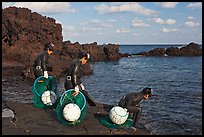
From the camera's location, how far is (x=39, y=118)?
10.2 metres

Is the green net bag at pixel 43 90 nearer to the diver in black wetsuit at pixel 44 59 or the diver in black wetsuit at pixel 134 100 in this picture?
the diver in black wetsuit at pixel 44 59

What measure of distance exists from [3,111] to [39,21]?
3808 centimetres

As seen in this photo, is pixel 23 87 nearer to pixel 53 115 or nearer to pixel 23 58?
pixel 53 115

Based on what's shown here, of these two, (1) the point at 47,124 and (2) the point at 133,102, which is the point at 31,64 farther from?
(2) the point at 133,102

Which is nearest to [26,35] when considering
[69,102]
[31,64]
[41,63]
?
[31,64]

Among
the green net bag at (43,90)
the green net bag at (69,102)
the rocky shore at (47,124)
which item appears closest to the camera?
the rocky shore at (47,124)

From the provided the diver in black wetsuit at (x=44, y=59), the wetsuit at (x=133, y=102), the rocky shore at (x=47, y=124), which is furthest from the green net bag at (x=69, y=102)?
the diver in black wetsuit at (x=44, y=59)

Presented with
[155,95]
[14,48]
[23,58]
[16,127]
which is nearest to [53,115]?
[16,127]

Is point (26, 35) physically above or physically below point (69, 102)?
above

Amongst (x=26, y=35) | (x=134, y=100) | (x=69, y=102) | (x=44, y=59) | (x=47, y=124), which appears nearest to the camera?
(x=134, y=100)

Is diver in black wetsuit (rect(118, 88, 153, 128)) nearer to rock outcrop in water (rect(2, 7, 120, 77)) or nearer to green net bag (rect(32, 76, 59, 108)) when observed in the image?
green net bag (rect(32, 76, 59, 108))

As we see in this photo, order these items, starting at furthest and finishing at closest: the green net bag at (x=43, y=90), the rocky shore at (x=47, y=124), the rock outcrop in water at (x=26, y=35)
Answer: the rock outcrop in water at (x=26, y=35)
the green net bag at (x=43, y=90)
the rocky shore at (x=47, y=124)

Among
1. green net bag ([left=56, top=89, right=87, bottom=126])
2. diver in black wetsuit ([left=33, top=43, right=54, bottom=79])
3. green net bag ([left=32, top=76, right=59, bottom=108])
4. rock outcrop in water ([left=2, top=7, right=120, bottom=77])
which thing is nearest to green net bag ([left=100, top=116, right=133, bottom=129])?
green net bag ([left=56, top=89, right=87, bottom=126])

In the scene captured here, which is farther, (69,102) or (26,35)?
(26,35)
